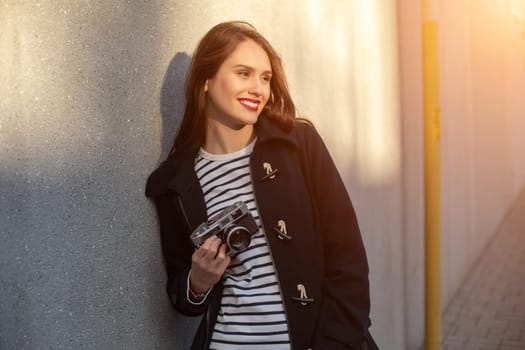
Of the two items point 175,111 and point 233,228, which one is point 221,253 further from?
point 175,111

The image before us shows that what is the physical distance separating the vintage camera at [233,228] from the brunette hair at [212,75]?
15.3 inches

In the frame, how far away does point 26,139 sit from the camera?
2.24m

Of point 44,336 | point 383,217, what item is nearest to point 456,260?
point 383,217

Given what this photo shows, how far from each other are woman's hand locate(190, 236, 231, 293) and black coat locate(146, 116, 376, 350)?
0.11m

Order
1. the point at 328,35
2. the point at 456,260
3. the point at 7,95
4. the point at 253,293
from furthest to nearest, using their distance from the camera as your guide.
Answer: the point at 456,260, the point at 328,35, the point at 253,293, the point at 7,95

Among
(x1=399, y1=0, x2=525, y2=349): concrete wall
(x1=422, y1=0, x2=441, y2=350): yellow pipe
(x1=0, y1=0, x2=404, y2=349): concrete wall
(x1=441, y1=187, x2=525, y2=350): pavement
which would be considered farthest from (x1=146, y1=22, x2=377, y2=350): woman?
(x1=441, y1=187, x2=525, y2=350): pavement

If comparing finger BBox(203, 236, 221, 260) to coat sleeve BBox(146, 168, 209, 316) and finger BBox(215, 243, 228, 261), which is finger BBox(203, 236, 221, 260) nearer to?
finger BBox(215, 243, 228, 261)

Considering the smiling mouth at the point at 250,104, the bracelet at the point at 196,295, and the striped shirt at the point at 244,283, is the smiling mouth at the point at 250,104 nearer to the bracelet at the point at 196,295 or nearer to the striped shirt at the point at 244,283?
the striped shirt at the point at 244,283

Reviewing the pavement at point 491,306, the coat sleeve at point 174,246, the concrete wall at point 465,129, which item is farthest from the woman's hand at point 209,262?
the pavement at point 491,306

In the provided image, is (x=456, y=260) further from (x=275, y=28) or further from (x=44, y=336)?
(x=44, y=336)

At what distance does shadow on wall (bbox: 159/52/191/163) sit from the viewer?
2.97 meters

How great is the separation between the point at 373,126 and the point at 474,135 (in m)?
4.43

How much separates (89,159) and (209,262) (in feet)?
1.43

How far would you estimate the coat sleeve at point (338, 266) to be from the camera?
9.05ft
